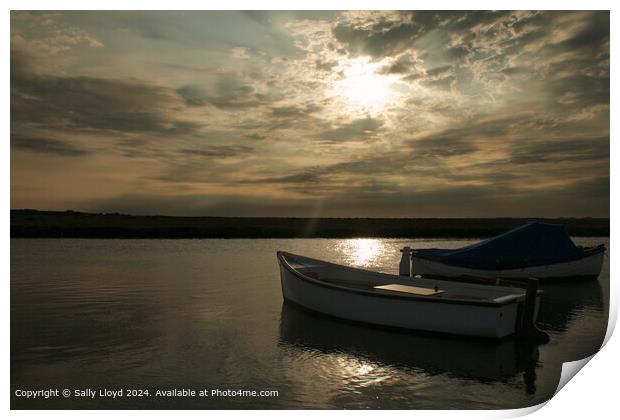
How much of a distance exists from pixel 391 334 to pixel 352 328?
1.07m

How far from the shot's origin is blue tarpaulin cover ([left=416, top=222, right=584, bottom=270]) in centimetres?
1656

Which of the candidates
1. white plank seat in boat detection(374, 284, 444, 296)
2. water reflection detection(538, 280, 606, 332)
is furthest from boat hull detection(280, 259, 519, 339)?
water reflection detection(538, 280, 606, 332)

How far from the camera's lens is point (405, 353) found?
10.4 m

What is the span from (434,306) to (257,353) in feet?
12.9

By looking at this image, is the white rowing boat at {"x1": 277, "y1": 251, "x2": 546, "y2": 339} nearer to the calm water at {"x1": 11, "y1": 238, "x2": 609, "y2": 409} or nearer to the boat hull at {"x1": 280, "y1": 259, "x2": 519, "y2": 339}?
the boat hull at {"x1": 280, "y1": 259, "x2": 519, "y2": 339}

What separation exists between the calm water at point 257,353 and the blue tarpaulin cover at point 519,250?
178cm

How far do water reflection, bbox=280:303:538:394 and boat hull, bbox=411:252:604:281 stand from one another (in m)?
8.85

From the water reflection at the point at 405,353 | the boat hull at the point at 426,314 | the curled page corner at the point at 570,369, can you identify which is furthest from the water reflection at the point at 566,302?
the water reflection at the point at 405,353

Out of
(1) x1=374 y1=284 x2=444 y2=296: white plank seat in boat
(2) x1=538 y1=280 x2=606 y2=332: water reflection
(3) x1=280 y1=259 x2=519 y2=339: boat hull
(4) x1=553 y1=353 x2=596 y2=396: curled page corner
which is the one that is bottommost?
(4) x1=553 y1=353 x2=596 y2=396: curled page corner

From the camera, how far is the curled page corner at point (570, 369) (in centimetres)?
935

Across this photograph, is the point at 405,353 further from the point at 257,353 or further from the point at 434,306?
the point at 257,353

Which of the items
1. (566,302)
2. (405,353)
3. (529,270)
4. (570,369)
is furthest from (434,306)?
(529,270)
